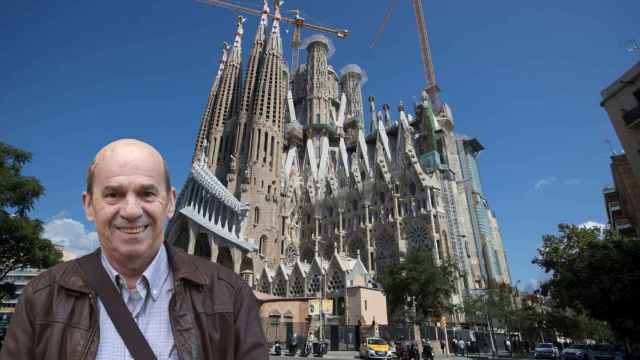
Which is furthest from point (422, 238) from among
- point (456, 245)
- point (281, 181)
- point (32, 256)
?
point (32, 256)

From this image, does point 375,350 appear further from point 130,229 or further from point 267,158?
point 267,158

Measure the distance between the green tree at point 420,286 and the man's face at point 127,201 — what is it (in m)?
Answer: 25.3

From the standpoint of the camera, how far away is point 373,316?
29266 mm

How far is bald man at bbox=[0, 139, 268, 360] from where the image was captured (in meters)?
1.44

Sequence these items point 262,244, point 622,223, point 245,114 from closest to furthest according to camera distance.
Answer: point 622,223 → point 262,244 → point 245,114

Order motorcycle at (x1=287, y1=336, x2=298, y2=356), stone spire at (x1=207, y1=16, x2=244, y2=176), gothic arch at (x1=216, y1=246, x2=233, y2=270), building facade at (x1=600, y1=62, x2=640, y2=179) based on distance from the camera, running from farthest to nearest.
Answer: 1. stone spire at (x1=207, y1=16, x2=244, y2=176)
2. gothic arch at (x1=216, y1=246, x2=233, y2=270)
3. motorcycle at (x1=287, y1=336, x2=298, y2=356)
4. building facade at (x1=600, y1=62, x2=640, y2=179)

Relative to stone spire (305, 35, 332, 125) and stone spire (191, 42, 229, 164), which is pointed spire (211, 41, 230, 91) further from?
stone spire (305, 35, 332, 125)

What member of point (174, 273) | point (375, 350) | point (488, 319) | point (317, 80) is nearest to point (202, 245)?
point (375, 350)

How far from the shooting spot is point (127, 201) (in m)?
1.62

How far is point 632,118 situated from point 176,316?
24637 millimetres

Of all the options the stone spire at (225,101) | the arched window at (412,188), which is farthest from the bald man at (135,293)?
the stone spire at (225,101)

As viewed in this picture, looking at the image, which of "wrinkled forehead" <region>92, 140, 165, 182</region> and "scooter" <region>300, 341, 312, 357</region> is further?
"scooter" <region>300, 341, 312, 357</region>

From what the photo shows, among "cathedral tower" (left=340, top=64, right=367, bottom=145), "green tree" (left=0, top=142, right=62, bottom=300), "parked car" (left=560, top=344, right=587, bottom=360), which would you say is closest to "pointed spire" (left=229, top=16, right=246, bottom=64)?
"cathedral tower" (left=340, top=64, right=367, bottom=145)

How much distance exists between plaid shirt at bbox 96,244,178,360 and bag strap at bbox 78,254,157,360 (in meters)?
0.04
